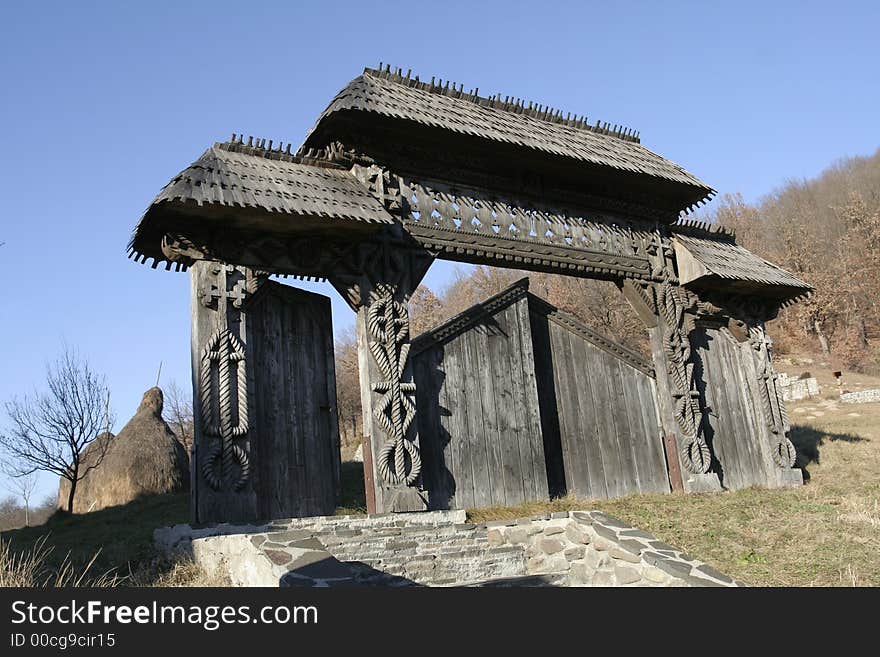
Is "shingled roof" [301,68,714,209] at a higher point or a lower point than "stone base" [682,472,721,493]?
higher

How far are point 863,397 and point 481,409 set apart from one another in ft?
67.2

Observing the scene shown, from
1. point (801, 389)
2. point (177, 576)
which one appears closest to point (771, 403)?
point (177, 576)

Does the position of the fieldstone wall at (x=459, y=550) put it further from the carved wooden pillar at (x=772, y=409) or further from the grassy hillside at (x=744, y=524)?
the carved wooden pillar at (x=772, y=409)

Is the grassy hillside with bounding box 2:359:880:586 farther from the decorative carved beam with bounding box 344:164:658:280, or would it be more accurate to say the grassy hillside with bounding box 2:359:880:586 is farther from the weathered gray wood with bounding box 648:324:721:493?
the decorative carved beam with bounding box 344:164:658:280

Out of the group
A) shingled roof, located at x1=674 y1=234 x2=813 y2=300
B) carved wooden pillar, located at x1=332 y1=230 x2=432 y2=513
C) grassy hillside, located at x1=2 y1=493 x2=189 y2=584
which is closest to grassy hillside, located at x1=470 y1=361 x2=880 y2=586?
carved wooden pillar, located at x1=332 y1=230 x2=432 y2=513

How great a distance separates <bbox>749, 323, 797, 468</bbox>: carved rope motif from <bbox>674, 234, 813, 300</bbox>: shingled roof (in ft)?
3.08

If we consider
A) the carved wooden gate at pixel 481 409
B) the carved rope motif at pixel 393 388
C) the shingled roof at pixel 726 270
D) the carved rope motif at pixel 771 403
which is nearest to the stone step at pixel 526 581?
the carved rope motif at pixel 393 388

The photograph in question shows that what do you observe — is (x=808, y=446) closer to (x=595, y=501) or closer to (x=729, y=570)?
(x=595, y=501)

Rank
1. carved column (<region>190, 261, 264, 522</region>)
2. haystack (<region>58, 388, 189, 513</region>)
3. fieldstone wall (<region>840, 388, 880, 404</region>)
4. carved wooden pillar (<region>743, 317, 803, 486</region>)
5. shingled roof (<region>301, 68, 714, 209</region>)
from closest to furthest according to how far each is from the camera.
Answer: carved column (<region>190, 261, 264, 522</region>)
shingled roof (<region>301, 68, 714, 209</region>)
carved wooden pillar (<region>743, 317, 803, 486</region>)
haystack (<region>58, 388, 189, 513</region>)
fieldstone wall (<region>840, 388, 880, 404</region>)

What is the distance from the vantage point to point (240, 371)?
8266mm

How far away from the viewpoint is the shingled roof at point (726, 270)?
13047 mm

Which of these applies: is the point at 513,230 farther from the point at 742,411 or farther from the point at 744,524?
the point at 742,411

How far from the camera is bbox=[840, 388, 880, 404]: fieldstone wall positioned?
25234 millimetres

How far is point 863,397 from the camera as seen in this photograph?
25391mm
